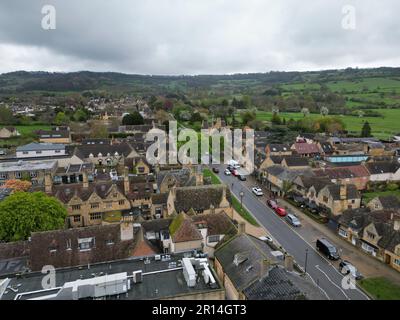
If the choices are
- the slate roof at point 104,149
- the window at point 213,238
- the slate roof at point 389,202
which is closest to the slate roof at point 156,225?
the window at point 213,238

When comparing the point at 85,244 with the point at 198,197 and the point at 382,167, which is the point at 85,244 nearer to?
the point at 198,197

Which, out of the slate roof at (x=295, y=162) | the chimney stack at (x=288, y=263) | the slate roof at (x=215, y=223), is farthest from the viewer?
the slate roof at (x=295, y=162)

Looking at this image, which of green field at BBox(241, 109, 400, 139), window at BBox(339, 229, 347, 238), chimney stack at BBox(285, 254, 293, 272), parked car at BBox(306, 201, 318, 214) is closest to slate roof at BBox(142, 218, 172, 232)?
chimney stack at BBox(285, 254, 293, 272)

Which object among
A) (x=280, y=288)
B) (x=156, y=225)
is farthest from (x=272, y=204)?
(x=280, y=288)

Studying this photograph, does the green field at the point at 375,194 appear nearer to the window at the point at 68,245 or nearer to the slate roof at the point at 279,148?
the slate roof at the point at 279,148
